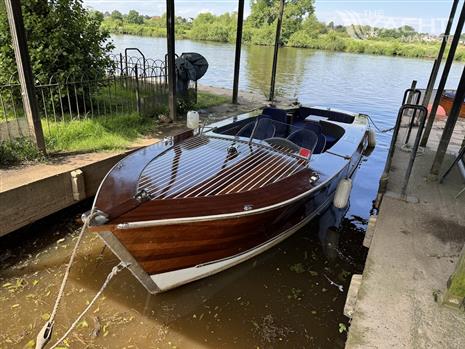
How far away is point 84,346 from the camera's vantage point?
2.71m

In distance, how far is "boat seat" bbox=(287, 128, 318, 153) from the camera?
4.38 metres

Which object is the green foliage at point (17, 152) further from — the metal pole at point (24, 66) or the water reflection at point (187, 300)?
the water reflection at point (187, 300)

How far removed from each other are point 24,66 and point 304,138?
3531 mm

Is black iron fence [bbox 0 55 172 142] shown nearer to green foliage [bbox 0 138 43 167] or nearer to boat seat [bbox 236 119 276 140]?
green foliage [bbox 0 138 43 167]

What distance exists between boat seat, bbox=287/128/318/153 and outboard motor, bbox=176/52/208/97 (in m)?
3.62

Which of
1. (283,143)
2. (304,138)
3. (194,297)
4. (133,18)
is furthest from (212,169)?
(133,18)

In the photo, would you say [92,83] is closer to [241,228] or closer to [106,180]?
[106,180]

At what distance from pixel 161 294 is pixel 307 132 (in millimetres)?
2696

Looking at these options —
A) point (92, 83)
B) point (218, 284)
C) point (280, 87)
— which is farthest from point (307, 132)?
point (280, 87)

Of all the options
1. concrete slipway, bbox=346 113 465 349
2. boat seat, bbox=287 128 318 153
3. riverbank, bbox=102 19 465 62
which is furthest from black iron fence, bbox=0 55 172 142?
riverbank, bbox=102 19 465 62

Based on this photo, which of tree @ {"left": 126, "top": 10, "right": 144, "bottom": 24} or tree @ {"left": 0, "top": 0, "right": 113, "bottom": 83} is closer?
tree @ {"left": 0, "top": 0, "right": 113, "bottom": 83}

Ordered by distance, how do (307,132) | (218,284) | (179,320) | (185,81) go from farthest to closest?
(185,81)
(307,132)
(218,284)
(179,320)

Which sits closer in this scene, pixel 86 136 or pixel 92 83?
pixel 86 136

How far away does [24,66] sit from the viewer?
390 centimetres
